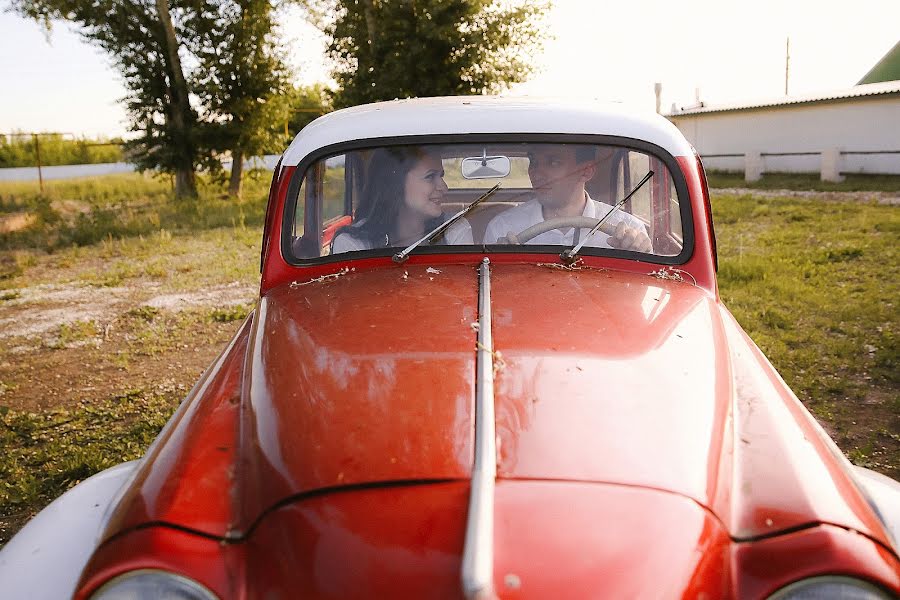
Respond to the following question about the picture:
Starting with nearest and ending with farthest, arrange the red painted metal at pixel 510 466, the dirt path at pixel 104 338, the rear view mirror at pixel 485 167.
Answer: the red painted metal at pixel 510 466, the rear view mirror at pixel 485 167, the dirt path at pixel 104 338

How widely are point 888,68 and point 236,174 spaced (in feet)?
66.9

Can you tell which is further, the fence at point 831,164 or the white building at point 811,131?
the white building at point 811,131

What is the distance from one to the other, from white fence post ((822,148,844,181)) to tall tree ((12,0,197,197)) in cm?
1455

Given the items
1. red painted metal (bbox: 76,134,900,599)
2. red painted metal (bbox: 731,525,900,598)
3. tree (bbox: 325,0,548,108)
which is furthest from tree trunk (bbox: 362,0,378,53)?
red painted metal (bbox: 731,525,900,598)

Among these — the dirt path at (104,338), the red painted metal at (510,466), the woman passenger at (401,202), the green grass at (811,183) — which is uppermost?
the woman passenger at (401,202)

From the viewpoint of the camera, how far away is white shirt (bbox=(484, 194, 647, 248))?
2.65 meters

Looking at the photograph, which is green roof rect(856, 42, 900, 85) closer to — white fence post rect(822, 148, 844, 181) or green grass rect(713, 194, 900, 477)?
white fence post rect(822, 148, 844, 181)

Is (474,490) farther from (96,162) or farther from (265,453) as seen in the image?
(96,162)

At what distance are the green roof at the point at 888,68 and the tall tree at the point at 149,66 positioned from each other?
829 inches

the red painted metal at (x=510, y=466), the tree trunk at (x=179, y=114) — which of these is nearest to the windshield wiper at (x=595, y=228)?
the red painted metal at (x=510, y=466)

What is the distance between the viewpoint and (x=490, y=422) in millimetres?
1604

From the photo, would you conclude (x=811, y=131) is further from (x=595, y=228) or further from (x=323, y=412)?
(x=323, y=412)

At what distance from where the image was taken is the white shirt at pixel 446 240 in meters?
2.68

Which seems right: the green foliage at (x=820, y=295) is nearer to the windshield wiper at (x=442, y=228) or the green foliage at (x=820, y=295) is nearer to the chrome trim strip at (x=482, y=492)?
the windshield wiper at (x=442, y=228)
